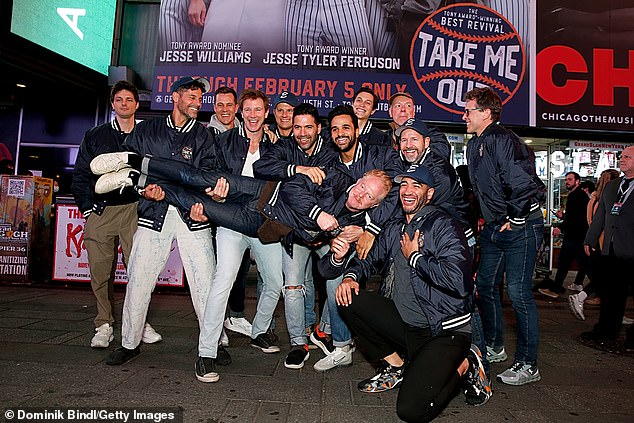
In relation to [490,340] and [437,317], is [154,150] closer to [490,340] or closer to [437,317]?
[437,317]

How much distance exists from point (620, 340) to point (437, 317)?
11.0 ft

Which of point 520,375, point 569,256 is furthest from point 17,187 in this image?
point 569,256

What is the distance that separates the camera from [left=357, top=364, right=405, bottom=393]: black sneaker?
133 inches

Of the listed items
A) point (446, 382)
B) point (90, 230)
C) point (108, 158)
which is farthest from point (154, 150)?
point (446, 382)

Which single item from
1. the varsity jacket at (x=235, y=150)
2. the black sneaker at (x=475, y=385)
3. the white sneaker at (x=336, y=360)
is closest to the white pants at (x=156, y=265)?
the varsity jacket at (x=235, y=150)

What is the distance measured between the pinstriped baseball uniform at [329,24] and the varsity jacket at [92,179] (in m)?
5.75

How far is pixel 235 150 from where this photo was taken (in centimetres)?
414

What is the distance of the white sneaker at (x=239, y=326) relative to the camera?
194 inches

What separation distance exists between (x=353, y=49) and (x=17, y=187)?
6.37 m

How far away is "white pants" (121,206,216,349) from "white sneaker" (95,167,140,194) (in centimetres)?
38

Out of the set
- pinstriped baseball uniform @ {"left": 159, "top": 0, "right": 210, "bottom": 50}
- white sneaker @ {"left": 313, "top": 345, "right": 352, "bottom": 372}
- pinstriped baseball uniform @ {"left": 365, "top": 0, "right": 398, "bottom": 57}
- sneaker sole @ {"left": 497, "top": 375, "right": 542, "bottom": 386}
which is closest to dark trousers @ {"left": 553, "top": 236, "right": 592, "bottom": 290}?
pinstriped baseball uniform @ {"left": 365, "top": 0, "right": 398, "bottom": 57}

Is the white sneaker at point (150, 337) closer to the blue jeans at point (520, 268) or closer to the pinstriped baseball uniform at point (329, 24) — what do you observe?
the blue jeans at point (520, 268)

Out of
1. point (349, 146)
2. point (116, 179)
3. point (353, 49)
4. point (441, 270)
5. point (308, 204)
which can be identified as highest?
point (353, 49)

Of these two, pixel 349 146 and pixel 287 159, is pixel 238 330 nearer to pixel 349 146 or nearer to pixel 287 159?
pixel 287 159
